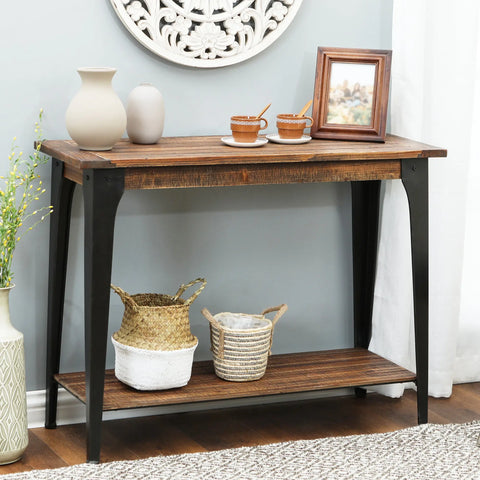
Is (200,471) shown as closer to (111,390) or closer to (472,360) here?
(111,390)

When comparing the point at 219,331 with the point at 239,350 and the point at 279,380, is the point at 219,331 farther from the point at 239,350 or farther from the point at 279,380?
the point at 279,380

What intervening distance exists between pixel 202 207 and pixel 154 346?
0.51 meters

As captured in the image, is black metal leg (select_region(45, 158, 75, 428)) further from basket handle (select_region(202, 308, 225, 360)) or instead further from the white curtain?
the white curtain

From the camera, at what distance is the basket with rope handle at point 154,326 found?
241 centimetres

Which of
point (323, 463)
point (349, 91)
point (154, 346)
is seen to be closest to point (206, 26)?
point (349, 91)

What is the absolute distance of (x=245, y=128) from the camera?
8.08 ft

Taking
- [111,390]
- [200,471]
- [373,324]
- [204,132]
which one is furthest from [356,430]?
[204,132]

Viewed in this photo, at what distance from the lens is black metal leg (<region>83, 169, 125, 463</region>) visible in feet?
7.23

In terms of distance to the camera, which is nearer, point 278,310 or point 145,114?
point 145,114

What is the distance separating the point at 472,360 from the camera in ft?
10.2

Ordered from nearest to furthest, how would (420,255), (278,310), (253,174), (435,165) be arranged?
(253,174), (420,255), (278,310), (435,165)

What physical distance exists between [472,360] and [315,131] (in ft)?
3.43

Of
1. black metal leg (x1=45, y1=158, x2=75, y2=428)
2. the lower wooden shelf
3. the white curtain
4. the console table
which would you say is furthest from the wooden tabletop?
the lower wooden shelf

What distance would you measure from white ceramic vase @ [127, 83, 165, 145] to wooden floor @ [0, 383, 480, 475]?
2.77 ft
